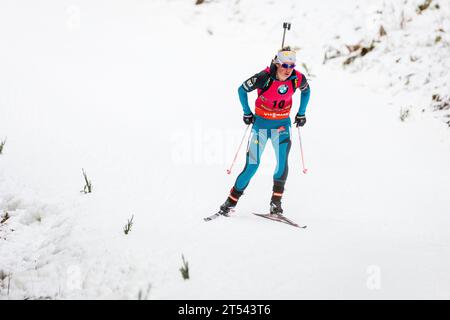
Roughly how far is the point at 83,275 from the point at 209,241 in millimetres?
1255

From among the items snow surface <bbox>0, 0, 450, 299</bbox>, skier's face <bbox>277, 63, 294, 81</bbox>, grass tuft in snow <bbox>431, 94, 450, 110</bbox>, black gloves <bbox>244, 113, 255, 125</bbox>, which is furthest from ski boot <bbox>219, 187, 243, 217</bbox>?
grass tuft in snow <bbox>431, 94, 450, 110</bbox>

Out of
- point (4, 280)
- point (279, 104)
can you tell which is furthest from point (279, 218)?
point (4, 280)

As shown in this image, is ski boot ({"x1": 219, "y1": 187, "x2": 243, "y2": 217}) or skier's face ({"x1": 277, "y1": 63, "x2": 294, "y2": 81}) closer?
skier's face ({"x1": 277, "y1": 63, "x2": 294, "y2": 81})

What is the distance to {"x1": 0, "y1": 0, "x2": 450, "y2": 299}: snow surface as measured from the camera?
11.3ft

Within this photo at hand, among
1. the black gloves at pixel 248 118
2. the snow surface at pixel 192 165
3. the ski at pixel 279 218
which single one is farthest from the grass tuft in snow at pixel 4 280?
the black gloves at pixel 248 118

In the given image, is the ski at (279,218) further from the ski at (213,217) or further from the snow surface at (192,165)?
the ski at (213,217)

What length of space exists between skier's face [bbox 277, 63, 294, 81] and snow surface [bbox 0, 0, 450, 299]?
172 cm

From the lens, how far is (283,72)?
4117 millimetres

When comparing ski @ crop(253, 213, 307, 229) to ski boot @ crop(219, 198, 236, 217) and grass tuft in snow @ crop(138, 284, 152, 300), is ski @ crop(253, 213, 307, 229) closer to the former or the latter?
ski boot @ crop(219, 198, 236, 217)

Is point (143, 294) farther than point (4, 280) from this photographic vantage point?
No

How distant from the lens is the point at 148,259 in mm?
3512

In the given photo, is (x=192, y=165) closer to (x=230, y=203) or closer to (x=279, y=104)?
(x=230, y=203)

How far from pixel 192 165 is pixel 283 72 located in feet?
7.49

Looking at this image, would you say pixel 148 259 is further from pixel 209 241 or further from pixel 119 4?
pixel 119 4
